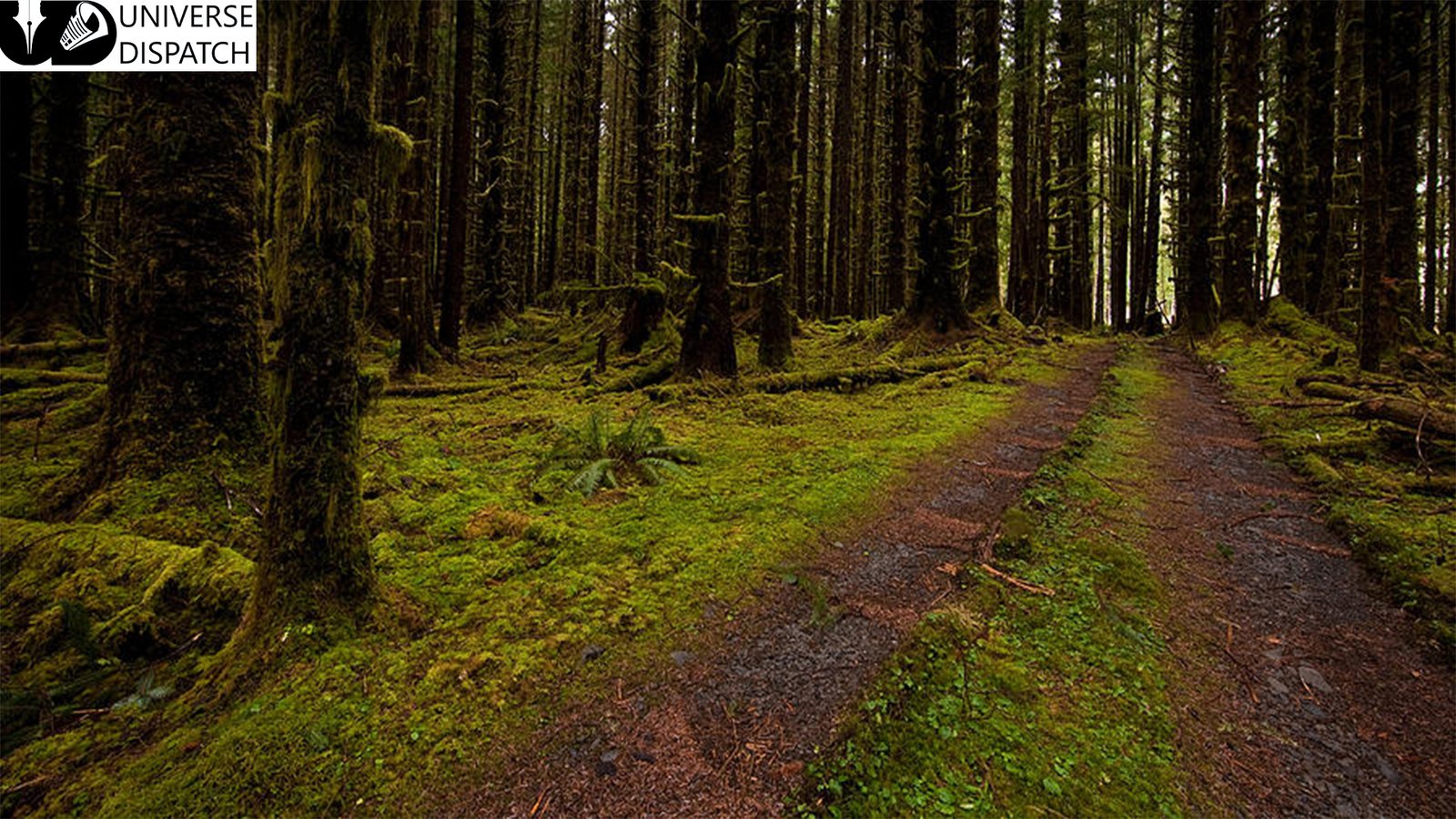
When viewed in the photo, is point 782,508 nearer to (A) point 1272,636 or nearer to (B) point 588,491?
(B) point 588,491

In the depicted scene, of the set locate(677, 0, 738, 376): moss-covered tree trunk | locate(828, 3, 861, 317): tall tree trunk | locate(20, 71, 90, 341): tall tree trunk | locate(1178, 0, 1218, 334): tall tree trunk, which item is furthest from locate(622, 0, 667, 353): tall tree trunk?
locate(1178, 0, 1218, 334): tall tree trunk

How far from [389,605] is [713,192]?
6898mm

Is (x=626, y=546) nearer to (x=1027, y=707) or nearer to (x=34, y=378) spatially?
(x=1027, y=707)

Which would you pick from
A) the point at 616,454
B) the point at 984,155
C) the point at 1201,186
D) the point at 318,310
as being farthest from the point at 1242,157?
the point at 318,310

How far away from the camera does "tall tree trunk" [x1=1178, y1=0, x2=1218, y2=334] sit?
1541 centimetres

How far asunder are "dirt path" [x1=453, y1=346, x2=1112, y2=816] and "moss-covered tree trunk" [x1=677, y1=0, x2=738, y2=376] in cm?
486

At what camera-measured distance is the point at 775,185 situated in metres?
10.4

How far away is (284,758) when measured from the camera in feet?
7.04

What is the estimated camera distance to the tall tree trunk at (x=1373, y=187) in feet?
26.0

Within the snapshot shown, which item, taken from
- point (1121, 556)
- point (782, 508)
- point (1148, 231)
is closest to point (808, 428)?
point (782, 508)

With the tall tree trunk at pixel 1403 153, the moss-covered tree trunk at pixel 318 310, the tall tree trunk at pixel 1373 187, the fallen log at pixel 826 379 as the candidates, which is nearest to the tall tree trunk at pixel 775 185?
the fallen log at pixel 826 379

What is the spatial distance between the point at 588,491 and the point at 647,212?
10.8 meters

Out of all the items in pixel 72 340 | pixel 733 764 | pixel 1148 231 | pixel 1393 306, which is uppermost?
pixel 1148 231

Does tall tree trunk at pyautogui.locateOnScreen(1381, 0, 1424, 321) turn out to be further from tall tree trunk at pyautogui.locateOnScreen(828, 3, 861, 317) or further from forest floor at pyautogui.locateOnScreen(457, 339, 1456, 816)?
tall tree trunk at pyautogui.locateOnScreen(828, 3, 861, 317)
